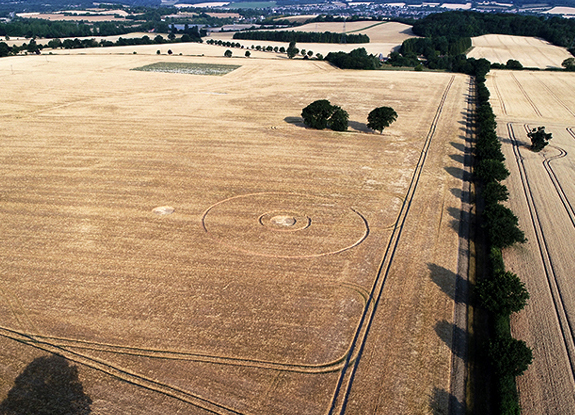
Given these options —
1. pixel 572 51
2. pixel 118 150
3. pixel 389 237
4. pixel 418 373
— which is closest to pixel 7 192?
pixel 118 150

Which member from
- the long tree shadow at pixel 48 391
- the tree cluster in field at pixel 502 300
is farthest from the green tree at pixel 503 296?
the long tree shadow at pixel 48 391

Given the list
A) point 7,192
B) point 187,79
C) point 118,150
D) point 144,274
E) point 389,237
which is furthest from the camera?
point 187,79

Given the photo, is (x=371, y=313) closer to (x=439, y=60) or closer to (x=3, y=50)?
(x=439, y=60)

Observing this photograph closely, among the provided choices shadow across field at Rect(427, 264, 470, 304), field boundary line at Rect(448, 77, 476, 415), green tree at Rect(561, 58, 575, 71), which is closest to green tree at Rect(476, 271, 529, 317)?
field boundary line at Rect(448, 77, 476, 415)

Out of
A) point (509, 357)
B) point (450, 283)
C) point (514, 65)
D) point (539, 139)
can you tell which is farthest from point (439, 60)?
point (509, 357)

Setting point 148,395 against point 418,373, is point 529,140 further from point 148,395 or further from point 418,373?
point 148,395

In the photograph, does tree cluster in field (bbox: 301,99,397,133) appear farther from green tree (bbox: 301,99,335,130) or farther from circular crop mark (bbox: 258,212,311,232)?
circular crop mark (bbox: 258,212,311,232)

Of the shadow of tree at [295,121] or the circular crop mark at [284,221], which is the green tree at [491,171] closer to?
the circular crop mark at [284,221]
